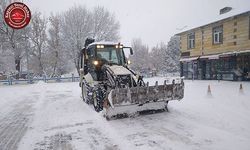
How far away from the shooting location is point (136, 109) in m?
8.72

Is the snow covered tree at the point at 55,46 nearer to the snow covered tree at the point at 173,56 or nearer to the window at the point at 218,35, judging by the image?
the snow covered tree at the point at 173,56

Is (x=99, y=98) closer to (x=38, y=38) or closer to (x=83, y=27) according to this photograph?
(x=83, y=27)

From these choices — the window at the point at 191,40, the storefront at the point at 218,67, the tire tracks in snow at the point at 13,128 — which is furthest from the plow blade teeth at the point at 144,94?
the window at the point at 191,40

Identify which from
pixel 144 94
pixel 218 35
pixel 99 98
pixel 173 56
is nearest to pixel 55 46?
pixel 173 56

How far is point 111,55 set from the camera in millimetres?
11180

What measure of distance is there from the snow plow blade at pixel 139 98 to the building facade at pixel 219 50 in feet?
39.5

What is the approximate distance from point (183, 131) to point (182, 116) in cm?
188

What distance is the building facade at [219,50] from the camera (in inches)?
766

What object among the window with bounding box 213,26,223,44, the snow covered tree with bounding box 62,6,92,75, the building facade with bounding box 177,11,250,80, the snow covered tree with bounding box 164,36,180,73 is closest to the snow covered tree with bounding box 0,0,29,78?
the snow covered tree with bounding box 62,6,92,75

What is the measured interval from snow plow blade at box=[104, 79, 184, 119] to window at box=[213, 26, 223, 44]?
1471 cm

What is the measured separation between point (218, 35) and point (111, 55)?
14.7 meters

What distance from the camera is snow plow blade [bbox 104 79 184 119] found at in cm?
818

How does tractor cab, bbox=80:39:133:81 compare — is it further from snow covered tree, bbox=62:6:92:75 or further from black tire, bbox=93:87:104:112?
snow covered tree, bbox=62:6:92:75

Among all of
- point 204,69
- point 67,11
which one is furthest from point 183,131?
point 67,11
